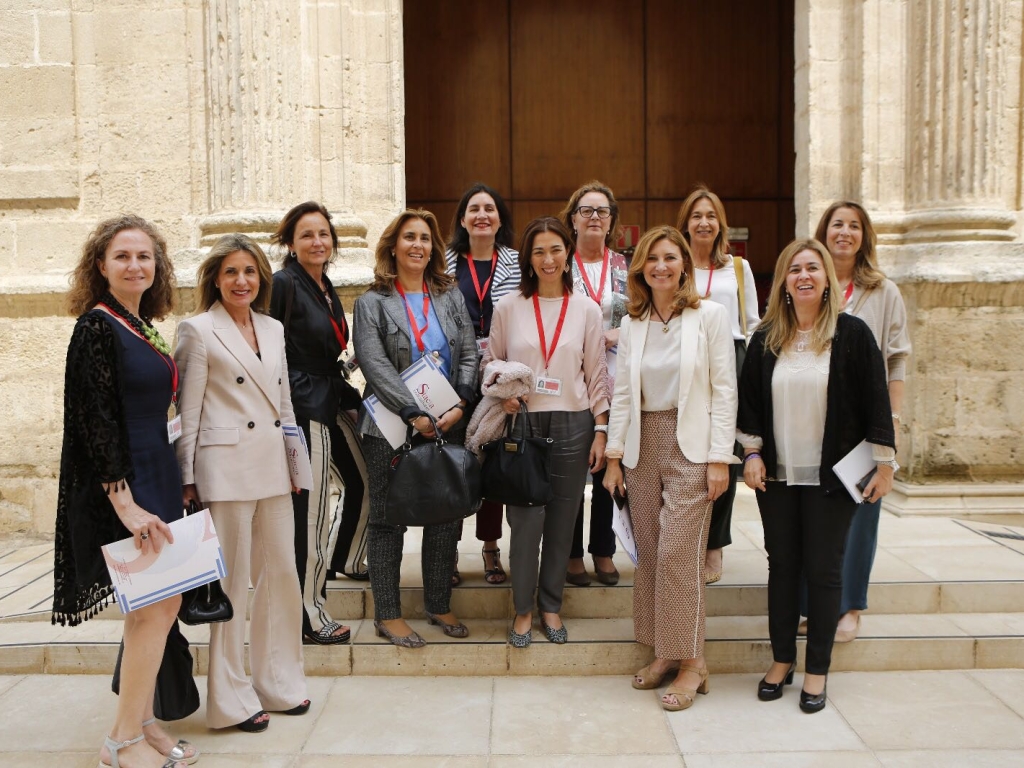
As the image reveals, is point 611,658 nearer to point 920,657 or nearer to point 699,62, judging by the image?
point 920,657

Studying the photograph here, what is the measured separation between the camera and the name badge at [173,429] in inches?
118

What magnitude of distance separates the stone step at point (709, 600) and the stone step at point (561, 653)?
0.60ft

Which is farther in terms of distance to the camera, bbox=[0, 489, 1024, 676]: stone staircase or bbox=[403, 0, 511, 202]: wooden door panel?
bbox=[403, 0, 511, 202]: wooden door panel

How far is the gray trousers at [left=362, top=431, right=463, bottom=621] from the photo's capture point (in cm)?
384

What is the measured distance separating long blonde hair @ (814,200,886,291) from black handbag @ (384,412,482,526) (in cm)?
189

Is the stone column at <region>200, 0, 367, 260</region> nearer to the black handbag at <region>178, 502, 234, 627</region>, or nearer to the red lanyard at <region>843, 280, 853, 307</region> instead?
the black handbag at <region>178, 502, 234, 627</region>

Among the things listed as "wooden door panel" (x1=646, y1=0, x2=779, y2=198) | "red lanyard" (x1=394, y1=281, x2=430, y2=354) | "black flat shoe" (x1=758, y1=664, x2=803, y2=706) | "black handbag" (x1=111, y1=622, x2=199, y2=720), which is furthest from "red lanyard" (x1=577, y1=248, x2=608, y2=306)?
"wooden door panel" (x1=646, y1=0, x2=779, y2=198)

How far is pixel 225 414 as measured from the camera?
3191 mm

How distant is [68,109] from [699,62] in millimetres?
4732

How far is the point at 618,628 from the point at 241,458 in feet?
6.31

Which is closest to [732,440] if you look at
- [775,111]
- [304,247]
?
[304,247]

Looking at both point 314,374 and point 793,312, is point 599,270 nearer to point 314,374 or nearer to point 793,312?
point 793,312

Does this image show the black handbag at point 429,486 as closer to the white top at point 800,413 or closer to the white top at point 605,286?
the white top at point 605,286

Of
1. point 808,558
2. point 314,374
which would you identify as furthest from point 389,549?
point 808,558
